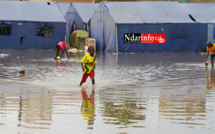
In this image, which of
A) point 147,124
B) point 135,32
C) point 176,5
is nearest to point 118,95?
point 147,124

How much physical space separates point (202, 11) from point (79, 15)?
13.6 metres

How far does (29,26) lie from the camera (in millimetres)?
47969

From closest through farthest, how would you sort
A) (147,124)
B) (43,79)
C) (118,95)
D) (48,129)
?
1. (48,129)
2. (147,124)
3. (118,95)
4. (43,79)

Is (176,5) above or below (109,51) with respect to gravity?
above

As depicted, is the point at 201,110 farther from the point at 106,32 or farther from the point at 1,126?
the point at 106,32

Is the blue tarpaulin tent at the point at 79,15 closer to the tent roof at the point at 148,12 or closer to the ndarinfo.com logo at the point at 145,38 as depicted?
the tent roof at the point at 148,12

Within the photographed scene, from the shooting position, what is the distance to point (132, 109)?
10.1m

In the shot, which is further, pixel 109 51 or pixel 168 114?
pixel 109 51

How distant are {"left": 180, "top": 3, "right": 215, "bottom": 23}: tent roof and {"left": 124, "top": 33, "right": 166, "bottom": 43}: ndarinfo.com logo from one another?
3.80 metres

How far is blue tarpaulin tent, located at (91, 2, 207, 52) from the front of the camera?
4431 cm

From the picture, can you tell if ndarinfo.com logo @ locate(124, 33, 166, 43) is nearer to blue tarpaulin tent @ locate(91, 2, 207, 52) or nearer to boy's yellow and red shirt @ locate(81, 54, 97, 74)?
blue tarpaulin tent @ locate(91, 2, 207, 52)

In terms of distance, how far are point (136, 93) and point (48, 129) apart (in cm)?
559

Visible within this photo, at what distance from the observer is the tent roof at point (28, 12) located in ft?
156

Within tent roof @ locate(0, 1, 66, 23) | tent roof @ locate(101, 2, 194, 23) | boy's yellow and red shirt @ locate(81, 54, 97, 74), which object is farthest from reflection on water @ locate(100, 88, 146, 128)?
tent roof @ locate(0, 1, 66, 23)
